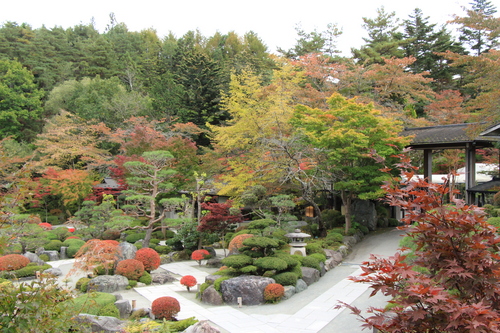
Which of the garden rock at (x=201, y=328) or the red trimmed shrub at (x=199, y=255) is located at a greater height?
the garden rock at (x=201, y=328)

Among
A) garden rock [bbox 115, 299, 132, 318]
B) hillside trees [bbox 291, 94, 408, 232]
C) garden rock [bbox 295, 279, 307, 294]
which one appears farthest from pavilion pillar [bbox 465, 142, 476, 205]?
garden rock [bbox 115, 299, 132, 318]

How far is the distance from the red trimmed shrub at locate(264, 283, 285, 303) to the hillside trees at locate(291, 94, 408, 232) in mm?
6330

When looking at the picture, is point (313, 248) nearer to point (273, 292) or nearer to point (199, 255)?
point (273, 292)

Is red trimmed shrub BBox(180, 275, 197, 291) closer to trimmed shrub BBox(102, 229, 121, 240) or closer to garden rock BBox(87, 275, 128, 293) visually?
garden rock BBox(87, 275, 128, 293)

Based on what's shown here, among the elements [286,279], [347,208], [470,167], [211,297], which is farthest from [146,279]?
[470,167]

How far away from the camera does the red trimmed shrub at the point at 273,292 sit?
10.5m

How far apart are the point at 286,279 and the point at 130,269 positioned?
17.9ft

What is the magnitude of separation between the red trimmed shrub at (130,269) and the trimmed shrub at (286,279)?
15.9 ft

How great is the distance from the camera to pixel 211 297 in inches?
423

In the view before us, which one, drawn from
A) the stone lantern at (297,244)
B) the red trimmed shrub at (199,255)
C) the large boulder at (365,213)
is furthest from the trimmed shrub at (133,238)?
the large boulder at (365,213)

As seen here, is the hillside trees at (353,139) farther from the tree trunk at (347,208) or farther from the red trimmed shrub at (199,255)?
the red trimmed shrub at (199,255)

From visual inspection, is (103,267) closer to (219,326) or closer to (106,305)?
(106,305)

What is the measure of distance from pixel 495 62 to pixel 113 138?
22.5 metres

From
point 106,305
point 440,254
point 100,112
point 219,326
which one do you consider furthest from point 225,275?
point 100,112
